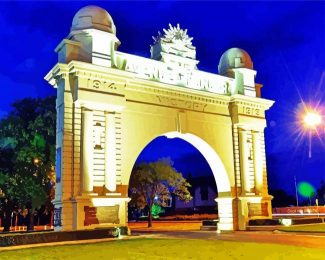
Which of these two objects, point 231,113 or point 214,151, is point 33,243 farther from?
point 231,113

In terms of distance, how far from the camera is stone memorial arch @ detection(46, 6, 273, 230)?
19891 mm

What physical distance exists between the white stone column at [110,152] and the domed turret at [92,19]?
14.8 ft

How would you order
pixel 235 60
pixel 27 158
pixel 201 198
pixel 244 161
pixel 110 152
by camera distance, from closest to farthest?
pixel 110 152 < pixel 27 158 < pixel 244 161 < pixel 235 60 < pixel 201 198

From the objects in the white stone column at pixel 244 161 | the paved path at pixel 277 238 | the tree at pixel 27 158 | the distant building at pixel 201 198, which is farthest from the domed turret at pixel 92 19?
the distant building at pixel 201 198

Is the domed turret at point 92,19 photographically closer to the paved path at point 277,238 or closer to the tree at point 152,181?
the paved path at point 277,238

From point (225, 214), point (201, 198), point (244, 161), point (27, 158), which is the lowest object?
point (225, 214)

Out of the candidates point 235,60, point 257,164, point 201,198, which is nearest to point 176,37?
point 235,60

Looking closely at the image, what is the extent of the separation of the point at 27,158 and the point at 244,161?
13.3m

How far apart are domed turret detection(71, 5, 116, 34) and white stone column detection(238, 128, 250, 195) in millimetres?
10390

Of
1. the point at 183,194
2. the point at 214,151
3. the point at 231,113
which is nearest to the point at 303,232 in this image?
the point at 214,151

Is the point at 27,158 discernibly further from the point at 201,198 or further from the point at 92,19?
the point at 201,198

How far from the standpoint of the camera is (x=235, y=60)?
90.9ft

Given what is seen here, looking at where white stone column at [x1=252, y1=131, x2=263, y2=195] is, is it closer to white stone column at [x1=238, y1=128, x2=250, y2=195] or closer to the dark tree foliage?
white stone column at [x1=238, y1=128, x2=250, y2=195]

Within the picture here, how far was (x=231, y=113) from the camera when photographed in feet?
87.4
